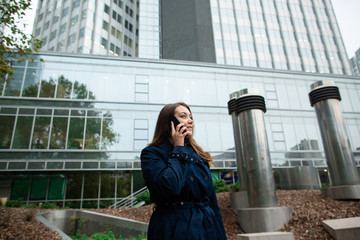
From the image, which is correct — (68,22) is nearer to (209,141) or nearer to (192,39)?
(192,39)

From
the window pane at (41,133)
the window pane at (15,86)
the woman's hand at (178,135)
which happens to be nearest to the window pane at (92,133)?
the window pane at (41,133)

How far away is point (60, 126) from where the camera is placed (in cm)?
1861

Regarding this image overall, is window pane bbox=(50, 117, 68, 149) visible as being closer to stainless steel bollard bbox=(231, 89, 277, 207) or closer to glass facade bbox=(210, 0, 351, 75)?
stainless steel bollard bbox=(231, 89, 277, 207)

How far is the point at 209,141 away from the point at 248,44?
2671 centimetres

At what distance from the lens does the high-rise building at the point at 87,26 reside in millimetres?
36656

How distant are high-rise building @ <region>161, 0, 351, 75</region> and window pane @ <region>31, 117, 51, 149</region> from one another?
85.4 ft

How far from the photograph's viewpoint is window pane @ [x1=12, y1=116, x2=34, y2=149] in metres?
17.6

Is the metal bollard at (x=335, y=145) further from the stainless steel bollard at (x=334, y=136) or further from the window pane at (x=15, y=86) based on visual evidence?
the window pane at (x=15, y=86)

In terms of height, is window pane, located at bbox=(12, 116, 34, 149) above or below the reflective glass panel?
above

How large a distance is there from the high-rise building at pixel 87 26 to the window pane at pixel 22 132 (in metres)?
19.7

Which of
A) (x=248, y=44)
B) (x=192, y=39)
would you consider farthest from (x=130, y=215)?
(x=248, y=44)

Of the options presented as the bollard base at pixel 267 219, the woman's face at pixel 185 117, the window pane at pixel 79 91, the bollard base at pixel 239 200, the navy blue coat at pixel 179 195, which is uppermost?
the window pane at pixel 79 91

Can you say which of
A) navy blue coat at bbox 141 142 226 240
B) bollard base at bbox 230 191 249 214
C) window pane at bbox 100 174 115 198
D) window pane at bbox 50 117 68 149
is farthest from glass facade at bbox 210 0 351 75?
navy blue coat at bbox 141 142 226 240

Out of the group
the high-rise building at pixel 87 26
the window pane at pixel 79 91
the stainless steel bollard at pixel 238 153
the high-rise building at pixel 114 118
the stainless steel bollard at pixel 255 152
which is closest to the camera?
the stainless steel bollard at pixel 255 152
